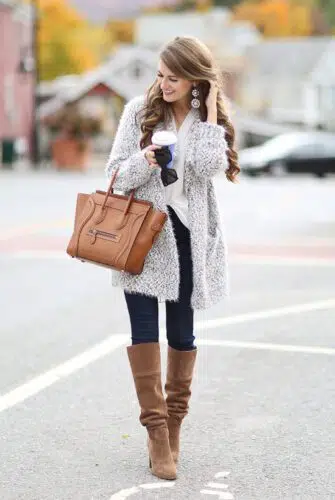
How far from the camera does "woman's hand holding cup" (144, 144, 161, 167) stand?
13.8ft

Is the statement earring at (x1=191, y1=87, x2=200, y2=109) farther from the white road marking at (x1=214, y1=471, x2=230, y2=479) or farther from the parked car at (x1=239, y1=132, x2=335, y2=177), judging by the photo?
the parked car at (x1=239, y1=132, x2=335, y2=177)

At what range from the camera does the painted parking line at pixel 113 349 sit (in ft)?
19.3

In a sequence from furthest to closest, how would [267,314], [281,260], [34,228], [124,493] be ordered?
1. [34,228]
2. [281,260]
3. [267,314]
4. [124,493]

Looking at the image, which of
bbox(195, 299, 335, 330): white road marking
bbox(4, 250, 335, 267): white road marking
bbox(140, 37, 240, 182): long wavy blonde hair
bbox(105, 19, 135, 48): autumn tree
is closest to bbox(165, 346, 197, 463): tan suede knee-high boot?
bbox(140, 37, 240, 182): long wavy blonde hair

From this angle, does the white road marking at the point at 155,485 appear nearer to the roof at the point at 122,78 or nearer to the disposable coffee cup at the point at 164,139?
the disposable coffee cup at the point at 164,139

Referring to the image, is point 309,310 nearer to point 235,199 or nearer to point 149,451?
point 149,451

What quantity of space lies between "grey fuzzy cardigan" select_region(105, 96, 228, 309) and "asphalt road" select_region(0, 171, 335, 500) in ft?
2.48

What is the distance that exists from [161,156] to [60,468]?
4.48ft

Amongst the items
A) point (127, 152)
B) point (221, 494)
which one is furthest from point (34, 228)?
point (221, 494)

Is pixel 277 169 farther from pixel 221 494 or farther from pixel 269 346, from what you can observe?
pixel 221 494

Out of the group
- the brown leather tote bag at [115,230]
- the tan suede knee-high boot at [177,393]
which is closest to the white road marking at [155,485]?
the tan suede knee-high boot at [177,393]

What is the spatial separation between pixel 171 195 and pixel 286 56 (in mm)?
86344

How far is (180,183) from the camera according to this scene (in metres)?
4.42

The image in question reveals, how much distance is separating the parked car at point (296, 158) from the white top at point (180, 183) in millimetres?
34093
